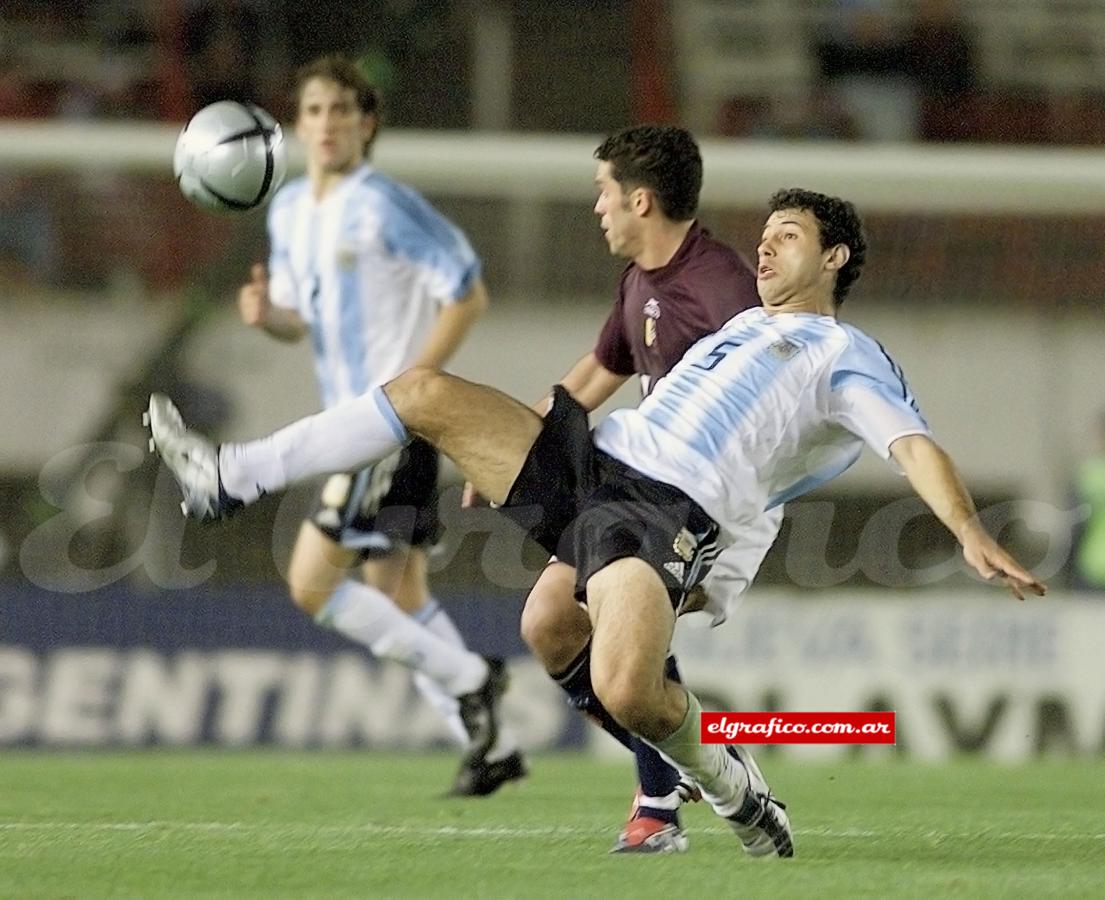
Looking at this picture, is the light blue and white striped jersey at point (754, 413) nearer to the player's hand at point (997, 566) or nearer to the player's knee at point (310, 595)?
the player's hand at point (997, 566)

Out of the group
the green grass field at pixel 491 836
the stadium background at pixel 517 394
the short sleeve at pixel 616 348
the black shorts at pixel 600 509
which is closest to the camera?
the green grass field at pixel 491 836

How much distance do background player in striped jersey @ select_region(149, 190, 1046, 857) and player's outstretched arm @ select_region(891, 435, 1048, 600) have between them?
0.04 feet

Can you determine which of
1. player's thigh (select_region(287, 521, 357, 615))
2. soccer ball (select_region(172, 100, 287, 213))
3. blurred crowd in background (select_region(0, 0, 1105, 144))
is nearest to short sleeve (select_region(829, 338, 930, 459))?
soccer ball (select_region(172, 100, 287, 213))

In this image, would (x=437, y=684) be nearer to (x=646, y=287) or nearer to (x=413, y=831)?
(x=413, y=831)

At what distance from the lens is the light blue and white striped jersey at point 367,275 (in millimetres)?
8016

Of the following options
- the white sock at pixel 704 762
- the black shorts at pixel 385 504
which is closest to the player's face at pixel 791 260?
the white sock at pixel 704 762

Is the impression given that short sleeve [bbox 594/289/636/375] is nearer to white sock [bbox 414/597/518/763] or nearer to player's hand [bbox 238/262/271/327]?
player's hand [bbox 238/262/271/327]

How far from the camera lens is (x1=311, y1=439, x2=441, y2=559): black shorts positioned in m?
7.77

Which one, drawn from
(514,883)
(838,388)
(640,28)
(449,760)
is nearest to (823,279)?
(838,388)

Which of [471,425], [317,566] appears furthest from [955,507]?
[317,566]

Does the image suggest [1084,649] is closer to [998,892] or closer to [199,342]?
[199,342]

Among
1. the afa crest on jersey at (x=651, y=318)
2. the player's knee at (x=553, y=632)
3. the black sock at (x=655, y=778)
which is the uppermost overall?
the afa crest on jersey at (x=651, y=318)

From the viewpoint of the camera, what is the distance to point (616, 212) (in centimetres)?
617

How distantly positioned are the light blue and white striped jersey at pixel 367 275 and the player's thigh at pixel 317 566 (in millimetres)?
554
